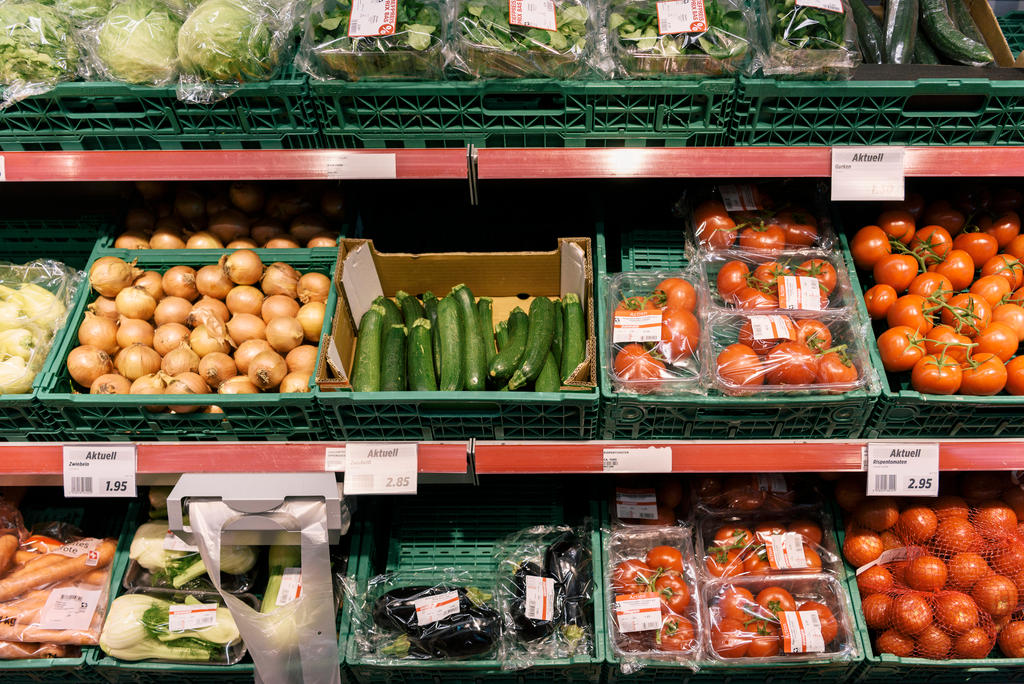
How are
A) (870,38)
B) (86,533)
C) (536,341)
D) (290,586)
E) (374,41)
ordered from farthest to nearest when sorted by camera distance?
(86,533)
(290,586)
(536,341)
(870,38)
(374,41)

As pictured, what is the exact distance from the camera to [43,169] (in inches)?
59.6

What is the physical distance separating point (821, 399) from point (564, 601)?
Answer: 2.85 feet

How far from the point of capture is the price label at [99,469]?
1598 millimetres

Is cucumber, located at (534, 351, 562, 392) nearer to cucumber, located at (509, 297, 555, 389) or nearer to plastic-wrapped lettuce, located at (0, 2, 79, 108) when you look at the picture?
cucumber, located at (509, 297, 555, 389)

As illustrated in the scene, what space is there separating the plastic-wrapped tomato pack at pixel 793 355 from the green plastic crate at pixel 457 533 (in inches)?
27.4

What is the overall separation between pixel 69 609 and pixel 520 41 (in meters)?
1.87

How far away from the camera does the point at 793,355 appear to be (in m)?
1.56

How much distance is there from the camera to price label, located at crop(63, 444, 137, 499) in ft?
5.24

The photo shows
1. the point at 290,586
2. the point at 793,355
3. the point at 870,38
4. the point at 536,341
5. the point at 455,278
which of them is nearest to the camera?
the point at 793,355

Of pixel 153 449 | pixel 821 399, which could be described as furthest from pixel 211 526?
pixel 821 399

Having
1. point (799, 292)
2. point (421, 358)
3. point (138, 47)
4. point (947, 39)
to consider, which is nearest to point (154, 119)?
point (138, 47)

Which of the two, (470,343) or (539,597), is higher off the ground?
(470,343)

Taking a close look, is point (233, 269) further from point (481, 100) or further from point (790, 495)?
point (790, 495)

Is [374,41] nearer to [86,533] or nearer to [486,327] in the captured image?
[486,327]
